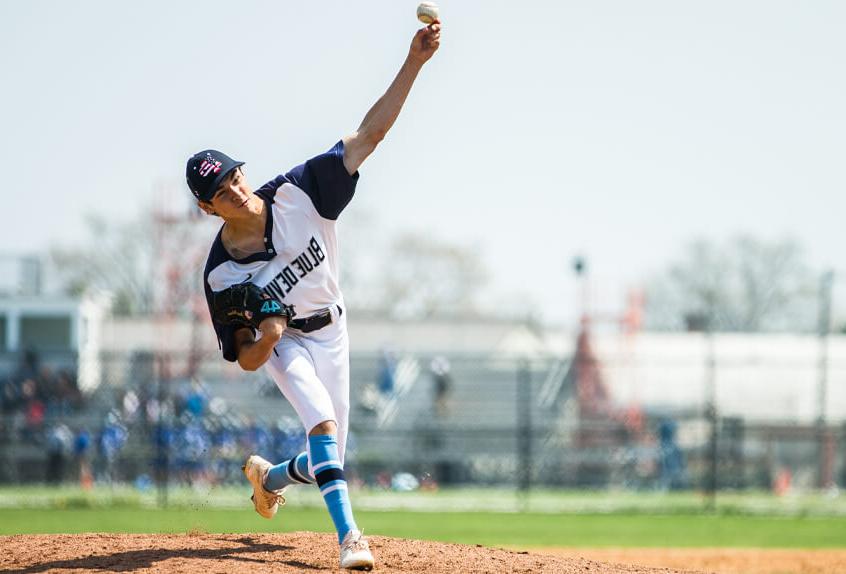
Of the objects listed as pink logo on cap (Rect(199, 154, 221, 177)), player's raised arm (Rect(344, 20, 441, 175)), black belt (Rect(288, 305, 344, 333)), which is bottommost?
black belt (Rect(288, 305, 344, 333))

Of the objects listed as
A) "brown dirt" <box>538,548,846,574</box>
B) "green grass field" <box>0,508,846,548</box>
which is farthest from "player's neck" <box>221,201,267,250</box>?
"green grass field" <box>0,508,846,548</box>

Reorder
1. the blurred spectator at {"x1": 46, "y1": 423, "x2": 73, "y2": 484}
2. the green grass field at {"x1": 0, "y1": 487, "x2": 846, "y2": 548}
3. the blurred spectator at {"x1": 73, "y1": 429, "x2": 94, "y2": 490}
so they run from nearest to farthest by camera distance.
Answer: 1. the green grass field at {"x1": 0, "y1": 487, "x2": 846, "y2": 548}
2. the blurred spectator at {"x1": 73, "y1": 429, "x2": 94, "y2": 490}
3. the blurred spectator at {"x1": 46, "y1": 423, "x2": 73, "y2": 484}

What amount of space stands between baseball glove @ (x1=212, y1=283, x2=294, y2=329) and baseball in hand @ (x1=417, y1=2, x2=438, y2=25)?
67.4 inches

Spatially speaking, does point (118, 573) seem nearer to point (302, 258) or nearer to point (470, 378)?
point (302, 258)

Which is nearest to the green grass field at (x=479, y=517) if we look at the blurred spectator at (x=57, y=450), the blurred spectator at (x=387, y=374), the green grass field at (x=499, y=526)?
the green grass field at (x=499, y=526)

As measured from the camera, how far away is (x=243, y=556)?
260 inches

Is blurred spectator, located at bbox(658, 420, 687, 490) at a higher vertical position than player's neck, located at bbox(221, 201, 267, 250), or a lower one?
lower

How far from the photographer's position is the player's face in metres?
6.41

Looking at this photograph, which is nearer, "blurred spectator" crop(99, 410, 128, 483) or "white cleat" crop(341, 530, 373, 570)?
"white cleat" crop(341, 530, 373, 570)

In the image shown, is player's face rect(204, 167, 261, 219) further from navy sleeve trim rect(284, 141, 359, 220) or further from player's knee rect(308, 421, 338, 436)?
player's knee rect(308, 421, 338, 436)

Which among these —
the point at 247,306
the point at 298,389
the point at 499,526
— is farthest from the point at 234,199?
the point at 499,526

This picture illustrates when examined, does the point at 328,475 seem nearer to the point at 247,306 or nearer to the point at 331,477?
the point at 331,477

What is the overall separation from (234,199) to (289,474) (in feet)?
5.77

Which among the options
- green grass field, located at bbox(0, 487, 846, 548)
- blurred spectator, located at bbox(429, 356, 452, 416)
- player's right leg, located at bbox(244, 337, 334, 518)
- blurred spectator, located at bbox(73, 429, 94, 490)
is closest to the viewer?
player's right leg, located at bbox(244, 337, 334, 518)
